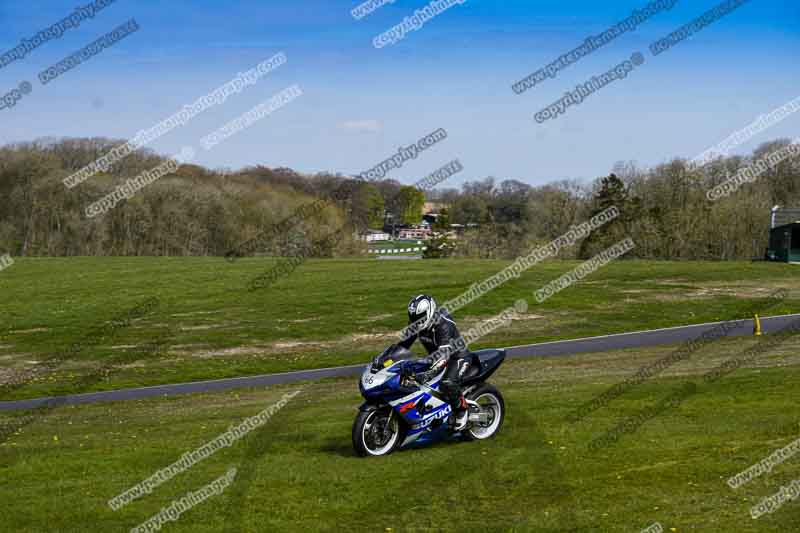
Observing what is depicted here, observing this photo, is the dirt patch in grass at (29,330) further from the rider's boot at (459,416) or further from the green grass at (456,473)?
the rider's boot at (459,416)

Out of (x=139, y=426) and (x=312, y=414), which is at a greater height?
(x=139, y=426)

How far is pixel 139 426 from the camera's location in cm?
1812

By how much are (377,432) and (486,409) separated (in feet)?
6.80

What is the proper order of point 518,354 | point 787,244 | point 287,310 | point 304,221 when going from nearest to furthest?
point 518,354, point 287,310, point 787,244, point 304,221

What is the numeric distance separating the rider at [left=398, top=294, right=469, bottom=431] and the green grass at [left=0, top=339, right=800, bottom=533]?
706 millimetres

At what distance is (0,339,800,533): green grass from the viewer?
31.6 ft

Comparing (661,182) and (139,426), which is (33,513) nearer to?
(139,426)

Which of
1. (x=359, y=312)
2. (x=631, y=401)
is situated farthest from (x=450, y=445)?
(x=359, y=312)

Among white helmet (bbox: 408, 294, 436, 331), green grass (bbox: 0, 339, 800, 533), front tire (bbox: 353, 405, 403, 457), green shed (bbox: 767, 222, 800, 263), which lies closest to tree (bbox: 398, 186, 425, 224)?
green shed (bbox: 767, 222, 800, 263)

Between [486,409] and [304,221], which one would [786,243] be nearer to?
[304,221]

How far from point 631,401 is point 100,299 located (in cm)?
3750

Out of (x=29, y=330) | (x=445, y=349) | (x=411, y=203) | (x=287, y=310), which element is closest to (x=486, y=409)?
(x=445, y=349)

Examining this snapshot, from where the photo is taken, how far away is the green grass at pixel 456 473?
31.6ft

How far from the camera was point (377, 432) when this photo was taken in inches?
505
